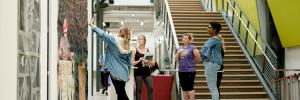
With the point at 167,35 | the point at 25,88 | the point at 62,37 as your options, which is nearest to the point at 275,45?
the point at 167,35

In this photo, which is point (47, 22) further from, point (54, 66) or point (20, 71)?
point (20, 71)

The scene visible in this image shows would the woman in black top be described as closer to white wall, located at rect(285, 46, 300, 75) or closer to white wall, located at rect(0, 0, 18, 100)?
white wall, located at rect(285, 46, 300, 75)

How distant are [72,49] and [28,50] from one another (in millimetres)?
1129

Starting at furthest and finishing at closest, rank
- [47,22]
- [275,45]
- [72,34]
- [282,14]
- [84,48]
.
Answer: [275,45], [282,14], [84,48], [72,34], [47,22]

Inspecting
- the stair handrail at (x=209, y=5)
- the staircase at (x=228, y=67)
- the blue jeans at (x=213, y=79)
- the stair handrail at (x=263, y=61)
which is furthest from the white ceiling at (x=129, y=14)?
the blue jeans at (x=213, y=79)

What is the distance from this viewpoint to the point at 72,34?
126 inches

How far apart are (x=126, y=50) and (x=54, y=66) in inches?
148

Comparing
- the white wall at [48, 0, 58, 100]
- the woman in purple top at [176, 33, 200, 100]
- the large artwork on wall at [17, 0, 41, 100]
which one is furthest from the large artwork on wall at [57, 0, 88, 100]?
the woman in purple top at [176, 33, 200, 100]

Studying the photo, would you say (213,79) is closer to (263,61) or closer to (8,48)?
(263,61)

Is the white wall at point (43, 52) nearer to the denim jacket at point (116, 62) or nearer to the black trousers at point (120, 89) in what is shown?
the denim jacket at point (116, 62)

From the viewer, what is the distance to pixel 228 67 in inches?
442

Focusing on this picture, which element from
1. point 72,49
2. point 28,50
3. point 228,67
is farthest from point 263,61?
point 28,50

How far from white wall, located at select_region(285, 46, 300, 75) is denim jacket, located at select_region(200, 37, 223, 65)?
2853mm

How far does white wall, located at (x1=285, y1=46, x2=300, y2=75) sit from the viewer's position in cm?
936
